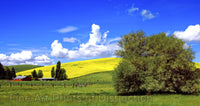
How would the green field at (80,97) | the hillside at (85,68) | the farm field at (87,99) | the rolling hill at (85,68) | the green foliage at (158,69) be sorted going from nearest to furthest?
the farm field at (87,99)
the green field at (80,97)
the green foliage at (158,69)
the rolling hill at (85,68)
the hillside at (85,68)

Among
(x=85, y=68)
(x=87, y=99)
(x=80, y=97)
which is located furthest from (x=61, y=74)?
(x=87, y=99)

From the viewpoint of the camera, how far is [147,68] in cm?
3284

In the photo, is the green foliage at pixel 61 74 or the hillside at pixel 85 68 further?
the hillside at pixel 85 68

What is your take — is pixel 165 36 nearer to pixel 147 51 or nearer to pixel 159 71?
pixel 147 51

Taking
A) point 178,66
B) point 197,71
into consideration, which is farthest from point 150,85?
point 197,71

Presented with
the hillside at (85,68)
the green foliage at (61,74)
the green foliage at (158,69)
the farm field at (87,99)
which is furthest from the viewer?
the hillside at (85,68)

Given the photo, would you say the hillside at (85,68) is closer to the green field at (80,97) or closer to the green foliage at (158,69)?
the green field at (80,97)

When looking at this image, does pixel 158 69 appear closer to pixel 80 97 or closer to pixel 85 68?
pixel 80 97

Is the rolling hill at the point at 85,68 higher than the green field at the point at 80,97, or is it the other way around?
the rolling hill at the point at 85,68

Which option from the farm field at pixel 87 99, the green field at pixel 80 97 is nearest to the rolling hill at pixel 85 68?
the green field at pixel 80 97

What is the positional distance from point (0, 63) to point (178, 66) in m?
101

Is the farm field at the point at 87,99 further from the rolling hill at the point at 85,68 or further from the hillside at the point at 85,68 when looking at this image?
the hillside at the point at 85,68

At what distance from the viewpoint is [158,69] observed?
31922mm

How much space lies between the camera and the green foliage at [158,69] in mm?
32106
